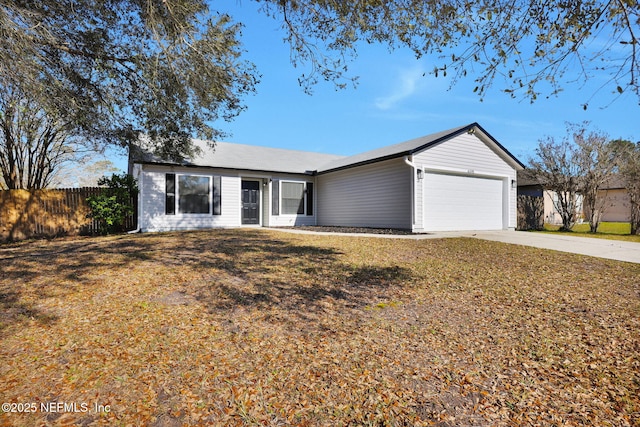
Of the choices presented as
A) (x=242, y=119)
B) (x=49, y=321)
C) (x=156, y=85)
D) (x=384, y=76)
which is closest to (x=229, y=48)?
(x=156, y=85)

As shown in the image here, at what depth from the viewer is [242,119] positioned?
9312mm

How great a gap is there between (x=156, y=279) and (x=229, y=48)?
4.97m

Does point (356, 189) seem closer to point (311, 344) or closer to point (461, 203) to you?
point (461, 203)

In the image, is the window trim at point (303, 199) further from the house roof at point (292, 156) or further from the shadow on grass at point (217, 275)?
the shadow on grass at point (217, 275)

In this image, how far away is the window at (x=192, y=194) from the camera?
1346 centimetres

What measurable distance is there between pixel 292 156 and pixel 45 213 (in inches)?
454

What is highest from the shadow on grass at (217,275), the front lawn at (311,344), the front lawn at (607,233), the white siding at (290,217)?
the white siding at (290,217)

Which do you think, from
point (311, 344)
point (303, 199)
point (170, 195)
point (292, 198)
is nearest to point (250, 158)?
point (292, 198)

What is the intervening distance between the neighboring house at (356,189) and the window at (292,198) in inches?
2.0

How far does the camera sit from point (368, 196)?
14.3 meters

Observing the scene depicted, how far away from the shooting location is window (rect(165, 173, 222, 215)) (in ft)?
44.2

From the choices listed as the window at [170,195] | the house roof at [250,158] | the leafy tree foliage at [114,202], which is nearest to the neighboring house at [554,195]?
the house roof at [250,158]

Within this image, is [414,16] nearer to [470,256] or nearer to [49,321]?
[470,256]

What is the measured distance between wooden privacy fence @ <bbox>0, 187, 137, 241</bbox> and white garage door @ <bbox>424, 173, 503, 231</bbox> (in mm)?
13047
